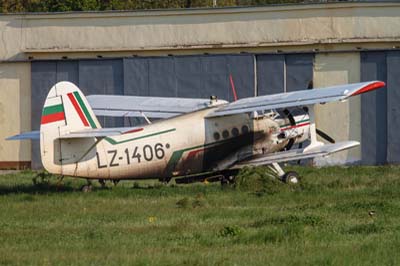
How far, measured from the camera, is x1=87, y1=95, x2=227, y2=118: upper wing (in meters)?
24.4

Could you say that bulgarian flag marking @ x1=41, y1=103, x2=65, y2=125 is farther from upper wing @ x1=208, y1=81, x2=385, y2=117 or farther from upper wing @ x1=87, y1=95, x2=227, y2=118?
upper wing @ x1=87, y1=95, x2=227, y2=118

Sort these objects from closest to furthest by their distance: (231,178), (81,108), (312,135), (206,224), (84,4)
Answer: (206,224) < (81,108) < (312,135) < (231,178) < (84,4)

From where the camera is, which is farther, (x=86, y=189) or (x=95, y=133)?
(x=86, y=189)

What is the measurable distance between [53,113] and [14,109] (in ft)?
50.1

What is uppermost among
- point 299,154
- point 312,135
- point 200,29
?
point 200,29

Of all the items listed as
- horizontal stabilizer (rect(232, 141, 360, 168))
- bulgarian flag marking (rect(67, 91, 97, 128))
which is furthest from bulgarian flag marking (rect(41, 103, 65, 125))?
horizontal stabilizer (rect(232, 141, 360, 168))

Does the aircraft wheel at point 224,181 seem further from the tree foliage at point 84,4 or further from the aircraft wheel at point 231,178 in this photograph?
the tree foliage at point 84,4

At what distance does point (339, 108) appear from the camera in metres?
32.6

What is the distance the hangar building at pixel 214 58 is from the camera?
106 feet

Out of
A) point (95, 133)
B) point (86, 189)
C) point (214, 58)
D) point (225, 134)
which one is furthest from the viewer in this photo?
point (214, 58)

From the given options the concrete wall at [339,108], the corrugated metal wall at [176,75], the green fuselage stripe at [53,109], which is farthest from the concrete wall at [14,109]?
the green fuselage stripe at [53,109]

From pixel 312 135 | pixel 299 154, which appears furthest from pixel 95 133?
pixel 312 135

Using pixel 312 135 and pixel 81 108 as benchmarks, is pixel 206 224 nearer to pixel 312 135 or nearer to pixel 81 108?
pixel 81 108

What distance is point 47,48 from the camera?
34.4 meters
